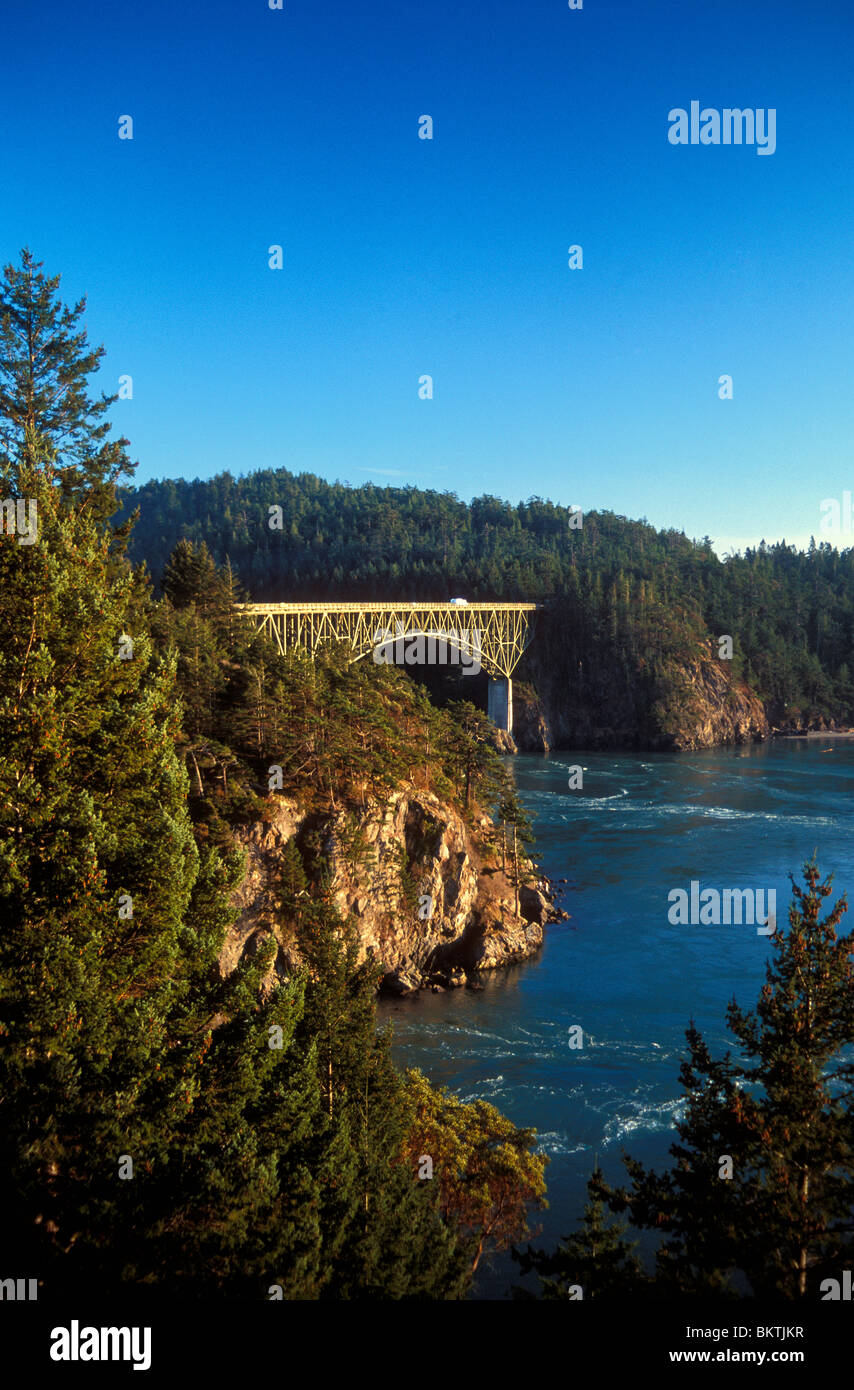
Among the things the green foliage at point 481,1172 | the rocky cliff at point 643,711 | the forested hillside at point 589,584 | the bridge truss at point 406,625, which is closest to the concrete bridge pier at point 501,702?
the bridge truss at point 406,625

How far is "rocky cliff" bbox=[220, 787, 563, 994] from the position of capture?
28.2 m

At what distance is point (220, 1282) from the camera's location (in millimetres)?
10617

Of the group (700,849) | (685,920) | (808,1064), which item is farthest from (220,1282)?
(700,849)

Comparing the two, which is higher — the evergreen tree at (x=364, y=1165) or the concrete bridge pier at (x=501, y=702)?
the concrete bridge pier at (x=501, y=702)

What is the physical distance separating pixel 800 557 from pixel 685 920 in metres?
171

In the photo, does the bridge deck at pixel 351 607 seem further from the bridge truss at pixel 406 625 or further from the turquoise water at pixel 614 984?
the turquoise water at pixel 614 984

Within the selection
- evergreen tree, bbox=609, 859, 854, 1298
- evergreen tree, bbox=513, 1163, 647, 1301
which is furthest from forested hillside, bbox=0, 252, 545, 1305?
evergreen tree, bbox=609, 859, 854, 1298

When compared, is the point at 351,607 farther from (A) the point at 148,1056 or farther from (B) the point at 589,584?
(B) the point at 589,584

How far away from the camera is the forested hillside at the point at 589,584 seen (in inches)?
4023

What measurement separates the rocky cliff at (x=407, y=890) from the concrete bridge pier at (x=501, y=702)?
57510mm

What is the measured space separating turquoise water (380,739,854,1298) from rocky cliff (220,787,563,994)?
1468mm

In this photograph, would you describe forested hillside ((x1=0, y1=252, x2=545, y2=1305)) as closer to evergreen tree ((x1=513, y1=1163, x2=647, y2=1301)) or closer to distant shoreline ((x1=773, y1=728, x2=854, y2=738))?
evergreen tree ((x1=513, y1=1163, x2=647, y2=1301))

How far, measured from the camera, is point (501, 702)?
313 feet

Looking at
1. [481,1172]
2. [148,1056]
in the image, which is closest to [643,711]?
[481,1172]
